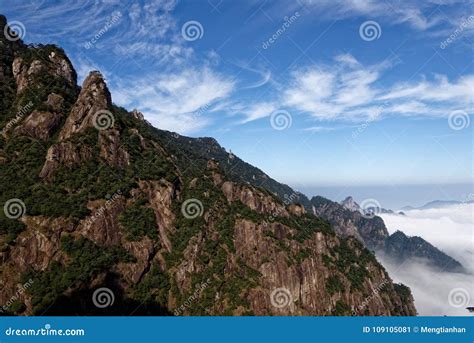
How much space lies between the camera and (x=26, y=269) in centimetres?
6725

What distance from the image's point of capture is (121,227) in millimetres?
85562

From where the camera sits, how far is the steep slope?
70000 mm

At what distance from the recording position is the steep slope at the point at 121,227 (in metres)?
70.0

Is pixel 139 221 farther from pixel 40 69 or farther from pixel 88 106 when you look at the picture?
pixel 40 69

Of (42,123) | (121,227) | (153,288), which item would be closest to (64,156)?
(42,123)

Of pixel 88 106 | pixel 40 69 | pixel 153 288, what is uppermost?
pixel 40 69

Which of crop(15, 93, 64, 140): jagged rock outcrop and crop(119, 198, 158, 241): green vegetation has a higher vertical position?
crop(15, 93, 64, 140): jagged rock outcrop

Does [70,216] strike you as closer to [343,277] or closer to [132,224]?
[132,224]

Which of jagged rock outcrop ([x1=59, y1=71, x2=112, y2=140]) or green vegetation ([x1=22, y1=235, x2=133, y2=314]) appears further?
jagged rock outcrop ([x1=59, y1=71, x2=112, y2=140])

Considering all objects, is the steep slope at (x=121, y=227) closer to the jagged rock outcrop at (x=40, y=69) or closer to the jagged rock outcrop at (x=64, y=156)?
the jagged rock outcrop at (x=64, y=156)

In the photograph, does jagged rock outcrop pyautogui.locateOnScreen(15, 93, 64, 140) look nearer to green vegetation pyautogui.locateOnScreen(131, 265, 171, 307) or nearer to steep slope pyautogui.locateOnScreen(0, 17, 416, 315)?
steep slope pyautogui.locateOnScreen(0, 17, 416, 315)

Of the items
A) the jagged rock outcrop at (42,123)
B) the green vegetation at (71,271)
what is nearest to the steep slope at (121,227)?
the green vegetation at (71,271)

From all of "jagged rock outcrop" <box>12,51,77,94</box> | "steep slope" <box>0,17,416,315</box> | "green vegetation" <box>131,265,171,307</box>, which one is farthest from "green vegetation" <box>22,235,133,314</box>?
"jagged rock outcrop" <box>12,51,77,94</box>

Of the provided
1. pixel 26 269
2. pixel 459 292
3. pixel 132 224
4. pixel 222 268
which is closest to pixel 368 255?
pixel 222 268
